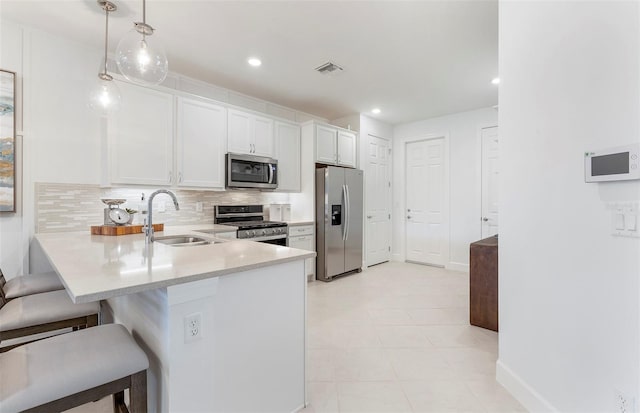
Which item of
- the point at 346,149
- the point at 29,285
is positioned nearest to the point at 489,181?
the point at 346,149

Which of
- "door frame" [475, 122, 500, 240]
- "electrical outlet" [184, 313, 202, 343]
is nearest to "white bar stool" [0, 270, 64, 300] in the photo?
"electrical outlet" [184, 313, 202, 343]

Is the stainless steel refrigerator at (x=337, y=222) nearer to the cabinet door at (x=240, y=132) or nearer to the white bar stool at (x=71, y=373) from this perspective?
the cabinet door at (x=240, y=132)

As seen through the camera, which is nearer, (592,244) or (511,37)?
(592,244)

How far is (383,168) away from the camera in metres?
5.48

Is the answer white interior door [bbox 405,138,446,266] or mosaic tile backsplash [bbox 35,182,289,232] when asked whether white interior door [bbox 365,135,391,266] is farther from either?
mosaic tile backsplash [bbox 35,182,289,232]

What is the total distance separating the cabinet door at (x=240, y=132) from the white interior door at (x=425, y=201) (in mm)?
3151

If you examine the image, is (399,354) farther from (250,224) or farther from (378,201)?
(378,201)

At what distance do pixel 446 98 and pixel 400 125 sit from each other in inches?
56.6

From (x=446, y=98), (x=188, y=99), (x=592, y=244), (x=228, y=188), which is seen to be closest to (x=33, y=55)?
(x=188, y=99)

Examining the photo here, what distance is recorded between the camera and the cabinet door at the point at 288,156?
4113 millimetres

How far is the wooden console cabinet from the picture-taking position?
8.57 ft

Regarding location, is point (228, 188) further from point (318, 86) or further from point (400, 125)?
point (400, 125)

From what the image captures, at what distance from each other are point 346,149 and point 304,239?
168 centimetres

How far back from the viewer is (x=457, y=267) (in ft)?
16.1
